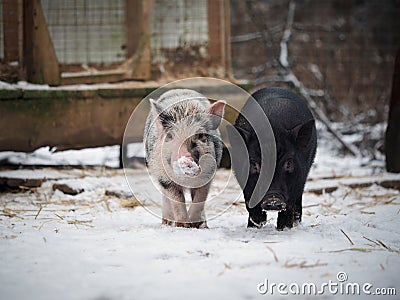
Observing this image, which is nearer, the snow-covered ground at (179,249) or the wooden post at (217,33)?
the snow-covered ground at (179,249)

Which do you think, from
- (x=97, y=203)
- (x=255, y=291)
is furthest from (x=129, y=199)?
(x=255, y=291)

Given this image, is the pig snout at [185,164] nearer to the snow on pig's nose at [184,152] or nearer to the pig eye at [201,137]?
the snow on pig's nose at [184,152]

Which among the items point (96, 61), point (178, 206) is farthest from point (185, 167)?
point (96, 61)

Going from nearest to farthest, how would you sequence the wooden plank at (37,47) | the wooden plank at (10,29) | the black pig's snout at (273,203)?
the black pig's snout at (273,203)
the wooden plank at (10,29)
the wooden plank at (37,47)

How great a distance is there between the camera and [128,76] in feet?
18.4

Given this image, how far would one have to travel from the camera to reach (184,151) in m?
3.21

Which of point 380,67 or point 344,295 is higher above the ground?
point 380,67

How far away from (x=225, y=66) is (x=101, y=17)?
138 cm

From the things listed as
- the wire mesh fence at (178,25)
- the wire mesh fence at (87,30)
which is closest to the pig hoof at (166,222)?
the wire mesh fence at (87,30)

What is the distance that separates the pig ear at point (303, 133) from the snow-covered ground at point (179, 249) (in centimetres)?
50

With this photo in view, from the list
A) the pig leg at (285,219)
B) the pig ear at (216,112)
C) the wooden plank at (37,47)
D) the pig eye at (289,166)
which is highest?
the wooden plank at (37,47)

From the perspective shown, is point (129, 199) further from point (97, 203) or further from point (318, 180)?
point (318, 180)

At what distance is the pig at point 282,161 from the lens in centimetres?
319

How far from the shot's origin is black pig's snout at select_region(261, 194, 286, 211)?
3.09 metres
